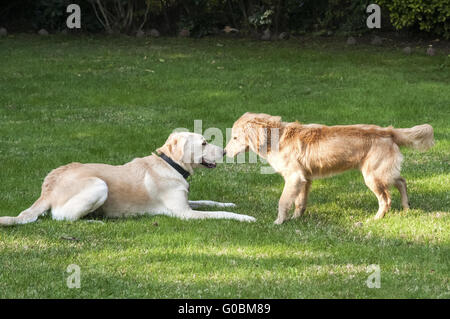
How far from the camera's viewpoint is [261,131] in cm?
727

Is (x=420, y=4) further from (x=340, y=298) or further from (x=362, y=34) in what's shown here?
(x=340, y=298)

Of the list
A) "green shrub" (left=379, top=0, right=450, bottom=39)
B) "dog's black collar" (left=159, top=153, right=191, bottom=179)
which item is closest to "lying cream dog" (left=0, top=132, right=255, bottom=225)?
"dog's black collar" (left=159, top=153, right=191, bottom=179)

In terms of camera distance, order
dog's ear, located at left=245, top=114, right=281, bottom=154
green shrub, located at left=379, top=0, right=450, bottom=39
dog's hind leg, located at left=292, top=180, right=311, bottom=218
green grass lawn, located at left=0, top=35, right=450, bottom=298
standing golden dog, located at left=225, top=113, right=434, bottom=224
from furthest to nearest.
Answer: green shrub, located at left=379, top=0, right=450, bottom=39, dog's hind leg, located at left=292, top=180, right=311, bottom=218, dog's ear, located at left=245, top=114, right=281, bottom=154, standing golden dog, located at left=225, top=113, right=434, bottom=224, green grass lawn, located at left=0, top=35, right=450, bottom=298

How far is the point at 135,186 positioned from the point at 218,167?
2478 millimetres

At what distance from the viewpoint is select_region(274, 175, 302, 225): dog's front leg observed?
7.09 metres

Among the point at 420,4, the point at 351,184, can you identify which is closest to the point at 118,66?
the point at 420,4

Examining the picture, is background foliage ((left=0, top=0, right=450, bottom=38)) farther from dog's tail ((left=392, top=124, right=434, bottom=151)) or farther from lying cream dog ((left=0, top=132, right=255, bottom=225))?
lying cream dog ((left=0, top=132, right=255, bottom=225))

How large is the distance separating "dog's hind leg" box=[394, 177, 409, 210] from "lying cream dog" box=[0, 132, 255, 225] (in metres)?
1.59

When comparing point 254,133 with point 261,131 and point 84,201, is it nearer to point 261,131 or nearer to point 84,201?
point 261,131

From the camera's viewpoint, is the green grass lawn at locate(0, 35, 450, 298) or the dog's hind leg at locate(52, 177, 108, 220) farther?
the dog's hind leg at locate(52, 177, 108, 220)

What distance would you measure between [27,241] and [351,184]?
4.13 meters

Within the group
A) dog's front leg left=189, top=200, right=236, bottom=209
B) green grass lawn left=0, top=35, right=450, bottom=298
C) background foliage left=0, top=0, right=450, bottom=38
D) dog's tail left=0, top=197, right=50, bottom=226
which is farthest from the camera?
background foliage left=0, top=0, right=450, bottom=38

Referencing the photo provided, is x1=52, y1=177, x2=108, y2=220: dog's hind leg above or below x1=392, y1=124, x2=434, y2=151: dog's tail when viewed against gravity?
below

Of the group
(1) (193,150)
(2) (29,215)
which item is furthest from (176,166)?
(2) (29,215)
